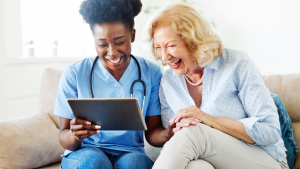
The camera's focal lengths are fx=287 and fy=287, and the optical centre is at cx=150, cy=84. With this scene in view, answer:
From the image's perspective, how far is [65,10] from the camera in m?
3.65

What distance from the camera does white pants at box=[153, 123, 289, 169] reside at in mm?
1003

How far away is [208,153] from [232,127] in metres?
0.16

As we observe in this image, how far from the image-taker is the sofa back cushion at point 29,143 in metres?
1.41

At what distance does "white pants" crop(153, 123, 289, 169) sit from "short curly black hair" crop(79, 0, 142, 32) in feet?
1.83

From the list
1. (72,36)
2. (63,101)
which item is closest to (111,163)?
(63,101)

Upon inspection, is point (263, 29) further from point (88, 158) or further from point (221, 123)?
point (88, 158)

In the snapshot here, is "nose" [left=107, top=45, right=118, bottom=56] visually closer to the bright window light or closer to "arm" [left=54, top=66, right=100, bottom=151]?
"arm" [left=54, top=66, right=100, bottom=151]

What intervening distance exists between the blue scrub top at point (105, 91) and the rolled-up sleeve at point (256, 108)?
0.45 meters

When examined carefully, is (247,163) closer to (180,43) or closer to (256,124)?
(256,124)

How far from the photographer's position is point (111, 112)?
106cm

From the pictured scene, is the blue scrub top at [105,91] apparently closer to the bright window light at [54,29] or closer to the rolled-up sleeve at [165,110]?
the rolled-up sleeve at [165,110]

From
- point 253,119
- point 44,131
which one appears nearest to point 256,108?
point 253,119

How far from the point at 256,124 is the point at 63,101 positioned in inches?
32.9

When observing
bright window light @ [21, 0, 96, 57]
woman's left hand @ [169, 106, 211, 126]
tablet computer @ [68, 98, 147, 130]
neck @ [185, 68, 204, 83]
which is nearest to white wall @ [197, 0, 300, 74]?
bright window light @ [21, 0, 96, 57]
